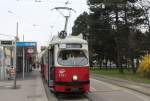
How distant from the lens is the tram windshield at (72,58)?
23.0m

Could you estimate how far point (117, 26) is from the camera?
223 ft

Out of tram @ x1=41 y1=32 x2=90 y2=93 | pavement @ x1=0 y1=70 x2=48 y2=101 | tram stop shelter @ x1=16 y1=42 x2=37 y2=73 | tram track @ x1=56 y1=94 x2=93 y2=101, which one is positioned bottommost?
tram track @ x1=56 y1=94 x2=93 y2=101

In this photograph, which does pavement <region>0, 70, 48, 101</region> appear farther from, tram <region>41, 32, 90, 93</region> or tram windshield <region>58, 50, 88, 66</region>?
tram windshield <region>58, 50, 88, 66</region>

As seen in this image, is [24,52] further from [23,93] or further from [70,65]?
[70,65]

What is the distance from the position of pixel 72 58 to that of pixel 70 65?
509 millimetres

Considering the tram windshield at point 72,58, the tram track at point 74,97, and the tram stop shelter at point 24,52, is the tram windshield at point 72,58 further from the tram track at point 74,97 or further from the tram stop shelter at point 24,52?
the tram stop shelter at point 24,52

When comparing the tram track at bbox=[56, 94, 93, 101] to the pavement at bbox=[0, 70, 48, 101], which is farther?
the pavement at bbox=[0, 70, 48, 101]

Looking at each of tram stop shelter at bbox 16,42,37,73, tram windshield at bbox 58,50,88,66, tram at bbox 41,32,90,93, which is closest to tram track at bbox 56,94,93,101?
tram at bbox 41,32,90,93

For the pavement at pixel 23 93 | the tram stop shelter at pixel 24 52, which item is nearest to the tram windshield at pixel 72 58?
the pavement at pixel 23 93

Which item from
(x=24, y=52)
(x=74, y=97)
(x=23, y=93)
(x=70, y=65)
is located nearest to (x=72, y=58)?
(x=70, y=65)

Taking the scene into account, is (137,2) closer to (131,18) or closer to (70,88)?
(131,18)

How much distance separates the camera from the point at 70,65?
2283cm

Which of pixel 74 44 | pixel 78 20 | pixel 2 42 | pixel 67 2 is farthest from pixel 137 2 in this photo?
pixel 78 20

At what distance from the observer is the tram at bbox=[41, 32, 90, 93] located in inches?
890
